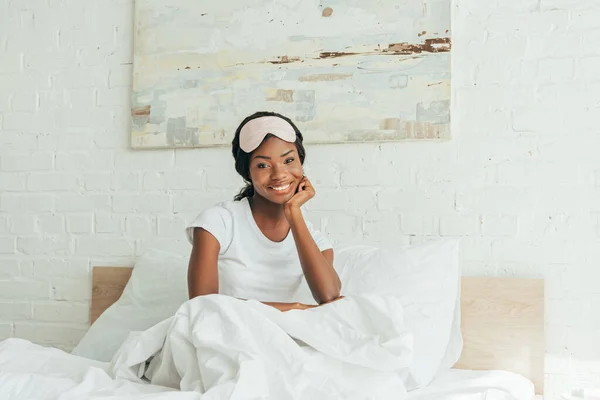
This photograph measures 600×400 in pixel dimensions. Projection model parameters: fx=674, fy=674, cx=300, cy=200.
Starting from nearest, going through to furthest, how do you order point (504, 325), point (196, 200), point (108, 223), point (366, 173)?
point (504, 325) < point (366, 173) < point (196, 200) < point (108, 223)

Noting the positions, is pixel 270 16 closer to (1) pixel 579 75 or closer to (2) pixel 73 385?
(1) pixel 579 75

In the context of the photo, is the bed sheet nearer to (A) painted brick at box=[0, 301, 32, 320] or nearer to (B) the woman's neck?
(B) the woman's neck

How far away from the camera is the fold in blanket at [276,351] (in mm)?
1364

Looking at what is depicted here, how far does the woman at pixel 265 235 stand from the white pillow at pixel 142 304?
1.07 feet

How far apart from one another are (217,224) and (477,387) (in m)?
0.84

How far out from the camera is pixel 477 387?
1.74 m

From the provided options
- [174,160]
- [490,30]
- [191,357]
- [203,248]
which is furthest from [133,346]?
[490,30]

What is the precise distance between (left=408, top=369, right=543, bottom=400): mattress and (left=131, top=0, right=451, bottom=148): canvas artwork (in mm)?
802

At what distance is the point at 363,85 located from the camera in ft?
7.81

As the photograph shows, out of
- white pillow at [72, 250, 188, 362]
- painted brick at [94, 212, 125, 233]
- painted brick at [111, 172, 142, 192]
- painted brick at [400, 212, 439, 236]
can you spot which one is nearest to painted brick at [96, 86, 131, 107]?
painted brick at [111, 172, 142, 192]

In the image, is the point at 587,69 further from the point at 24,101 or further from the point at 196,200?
the point at 24,101

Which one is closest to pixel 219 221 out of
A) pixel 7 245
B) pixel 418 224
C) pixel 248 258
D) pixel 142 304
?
pixel 248 258

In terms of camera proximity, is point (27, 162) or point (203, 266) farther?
point (27, 162)

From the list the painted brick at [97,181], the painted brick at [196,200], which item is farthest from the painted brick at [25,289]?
the painted brick at [196,200]
